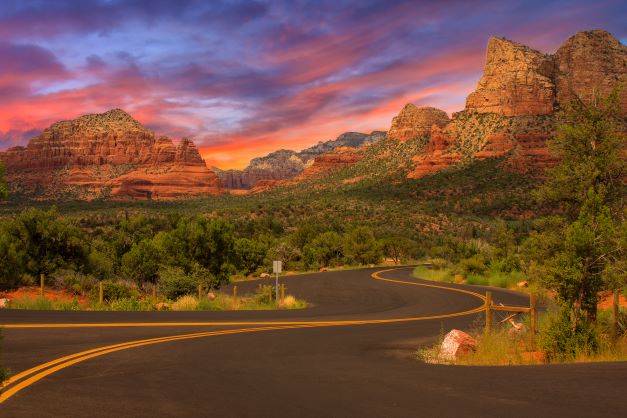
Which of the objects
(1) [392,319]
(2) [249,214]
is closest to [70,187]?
(2) [249,214]

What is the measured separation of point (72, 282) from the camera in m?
27.4

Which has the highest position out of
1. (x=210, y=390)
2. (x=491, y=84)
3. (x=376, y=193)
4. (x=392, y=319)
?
(x=491, y=84)

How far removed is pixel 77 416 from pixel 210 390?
2.03 meters

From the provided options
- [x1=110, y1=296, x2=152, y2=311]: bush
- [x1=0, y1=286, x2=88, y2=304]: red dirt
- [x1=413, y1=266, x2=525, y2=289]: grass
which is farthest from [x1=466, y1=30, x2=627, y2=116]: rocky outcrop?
[x1=110, y1=296, x2=152, y2=311]: bush

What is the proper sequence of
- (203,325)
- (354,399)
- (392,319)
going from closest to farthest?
(354,399) → (203,325) → (392,319)

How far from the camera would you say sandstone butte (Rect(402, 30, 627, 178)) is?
10525 centimetres

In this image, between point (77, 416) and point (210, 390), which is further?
point (210, 390)

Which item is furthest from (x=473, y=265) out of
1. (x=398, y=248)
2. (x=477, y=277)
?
(x=398, y=248)

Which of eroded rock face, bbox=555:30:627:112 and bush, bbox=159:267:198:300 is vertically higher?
eroded rock face, bbox=555:30:627:112

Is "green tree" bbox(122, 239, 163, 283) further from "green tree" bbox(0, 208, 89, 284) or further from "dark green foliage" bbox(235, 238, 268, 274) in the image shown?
"dark green foliage" bbox(235, 238, 268, 274)

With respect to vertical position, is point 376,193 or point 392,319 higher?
point 376,193

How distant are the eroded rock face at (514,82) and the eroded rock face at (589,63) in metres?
2.92

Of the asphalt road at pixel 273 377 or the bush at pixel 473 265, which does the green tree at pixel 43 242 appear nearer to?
the asphalt road at pixel 273 377

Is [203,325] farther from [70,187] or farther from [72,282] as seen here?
[70,187]
